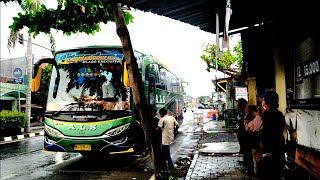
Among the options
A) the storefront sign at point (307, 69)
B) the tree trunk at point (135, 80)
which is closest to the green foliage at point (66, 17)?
the tree trunk at point (135, 80)

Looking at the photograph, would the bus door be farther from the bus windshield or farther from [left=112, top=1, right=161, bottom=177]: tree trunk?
[left=112, top=1, right=161, bottom=177]: tree trunk

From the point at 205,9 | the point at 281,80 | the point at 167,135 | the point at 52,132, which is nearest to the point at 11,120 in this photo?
the point at 52,132

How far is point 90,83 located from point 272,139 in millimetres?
5968

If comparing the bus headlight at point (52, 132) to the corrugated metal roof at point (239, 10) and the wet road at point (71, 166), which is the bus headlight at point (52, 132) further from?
the corrugated metal roof at point (239, 10)

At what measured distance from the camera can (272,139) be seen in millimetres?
4328

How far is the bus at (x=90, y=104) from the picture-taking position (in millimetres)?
8609

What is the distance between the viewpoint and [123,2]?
5332 millimetres

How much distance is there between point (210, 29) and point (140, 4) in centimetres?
270

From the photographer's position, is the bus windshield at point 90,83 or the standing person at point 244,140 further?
the bus windshield at point 90,83

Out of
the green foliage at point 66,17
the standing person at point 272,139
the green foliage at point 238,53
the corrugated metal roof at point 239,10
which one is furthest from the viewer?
the green foliage at point 238,53

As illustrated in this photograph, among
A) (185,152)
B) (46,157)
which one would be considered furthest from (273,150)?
(46,157)

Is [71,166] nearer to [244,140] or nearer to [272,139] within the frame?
[244,140]

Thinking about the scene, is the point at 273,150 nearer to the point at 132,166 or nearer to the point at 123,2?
the point at 123,2

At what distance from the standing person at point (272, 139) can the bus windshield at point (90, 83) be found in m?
5.17
